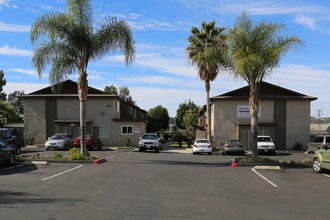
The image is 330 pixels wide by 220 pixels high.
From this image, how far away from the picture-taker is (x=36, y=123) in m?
45.8

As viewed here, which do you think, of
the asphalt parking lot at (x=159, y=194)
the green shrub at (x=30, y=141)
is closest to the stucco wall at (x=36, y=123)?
the green shrub at (x=30, y=141)

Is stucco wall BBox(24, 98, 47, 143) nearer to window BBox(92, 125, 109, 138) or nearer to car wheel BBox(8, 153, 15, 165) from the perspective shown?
window BBox(92, 125, 109, 138)

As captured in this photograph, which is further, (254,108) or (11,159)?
(254,108)

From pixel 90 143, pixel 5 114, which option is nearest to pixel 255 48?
pixel 90 143

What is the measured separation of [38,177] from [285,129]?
105ft

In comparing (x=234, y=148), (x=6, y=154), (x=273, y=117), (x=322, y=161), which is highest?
(x=273, y=117)

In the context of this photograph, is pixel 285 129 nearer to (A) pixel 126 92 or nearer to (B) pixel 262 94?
(B) pixel 262 94

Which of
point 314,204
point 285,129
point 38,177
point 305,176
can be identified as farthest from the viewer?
point 285,129

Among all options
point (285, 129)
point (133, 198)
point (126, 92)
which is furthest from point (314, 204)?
point (126, 92)

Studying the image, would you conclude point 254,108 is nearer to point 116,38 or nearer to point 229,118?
point 116,38

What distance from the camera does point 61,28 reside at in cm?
2317

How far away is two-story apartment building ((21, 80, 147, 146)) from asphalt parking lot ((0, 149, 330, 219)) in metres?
26.8

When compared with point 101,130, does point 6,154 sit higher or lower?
lower

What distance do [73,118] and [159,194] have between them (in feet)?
115
